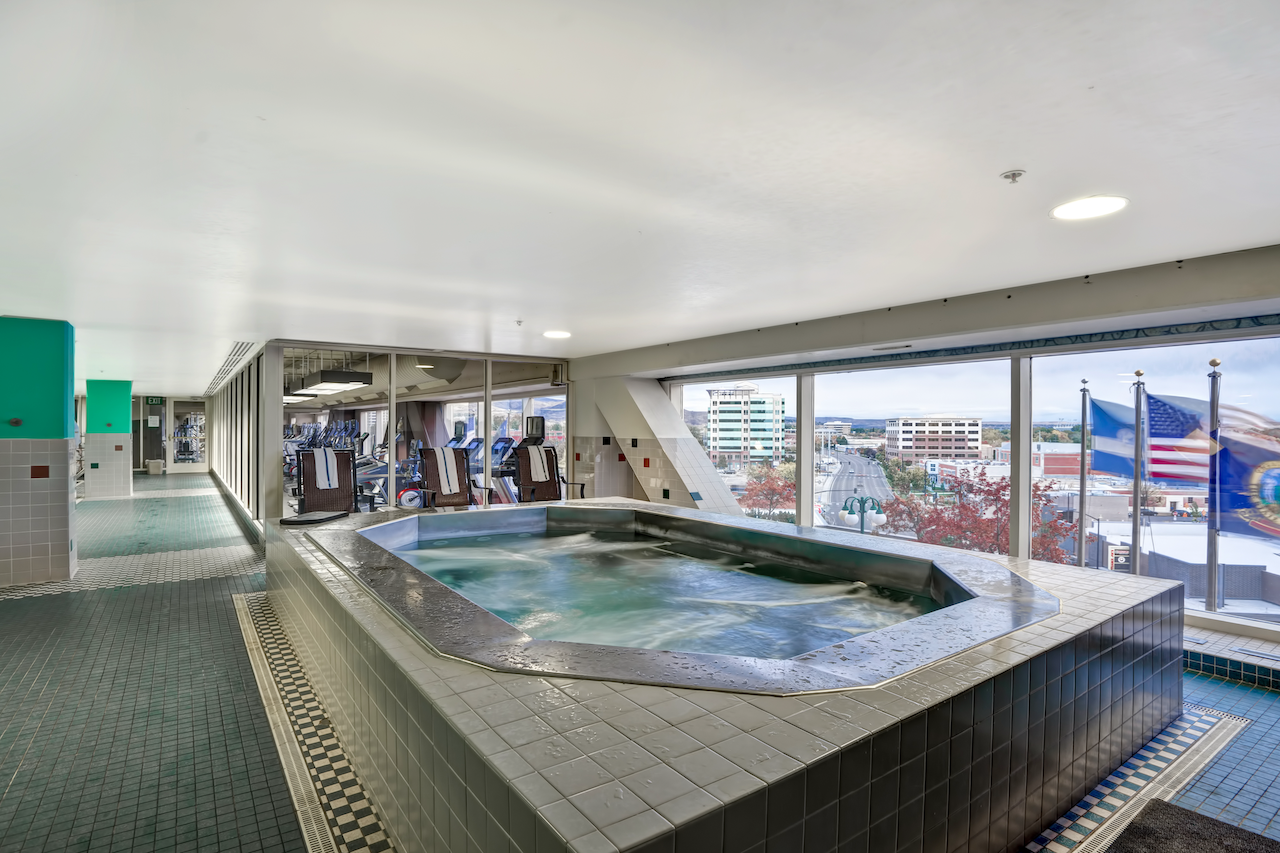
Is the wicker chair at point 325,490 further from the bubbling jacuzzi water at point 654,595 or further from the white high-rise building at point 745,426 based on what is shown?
the white high-rise building at point 745,426

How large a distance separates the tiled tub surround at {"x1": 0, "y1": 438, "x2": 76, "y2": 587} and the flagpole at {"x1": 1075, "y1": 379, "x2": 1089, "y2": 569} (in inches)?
286

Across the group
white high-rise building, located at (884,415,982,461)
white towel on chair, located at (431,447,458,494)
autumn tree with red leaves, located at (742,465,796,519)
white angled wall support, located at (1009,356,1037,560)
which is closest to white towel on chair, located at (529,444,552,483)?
white towel on chair, located at (431,447,458,494)

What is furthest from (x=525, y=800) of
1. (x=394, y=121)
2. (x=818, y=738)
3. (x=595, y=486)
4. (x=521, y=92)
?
(x=595, y=486)

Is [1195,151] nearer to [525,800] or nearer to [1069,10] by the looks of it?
[1069,10]

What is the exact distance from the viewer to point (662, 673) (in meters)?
1.51

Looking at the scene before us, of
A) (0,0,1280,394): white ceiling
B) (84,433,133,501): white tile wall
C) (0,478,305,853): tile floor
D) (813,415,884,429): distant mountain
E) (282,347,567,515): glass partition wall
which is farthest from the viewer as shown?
(84,433,133,501): white tile wall

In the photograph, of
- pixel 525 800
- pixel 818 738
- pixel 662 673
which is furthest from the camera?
pixel 662 673

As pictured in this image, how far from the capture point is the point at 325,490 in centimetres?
576

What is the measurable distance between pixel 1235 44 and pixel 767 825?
182 centimetres

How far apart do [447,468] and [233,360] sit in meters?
3.71

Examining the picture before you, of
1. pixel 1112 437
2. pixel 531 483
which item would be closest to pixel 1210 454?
pixel 1112 437

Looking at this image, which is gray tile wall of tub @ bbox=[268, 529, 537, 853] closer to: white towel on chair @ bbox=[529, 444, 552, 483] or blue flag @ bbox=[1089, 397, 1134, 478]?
white towel on chair @ bbox=[529, 444, 552, 483]

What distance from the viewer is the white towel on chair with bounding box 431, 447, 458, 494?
6203mm

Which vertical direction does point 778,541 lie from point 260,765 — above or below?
above
